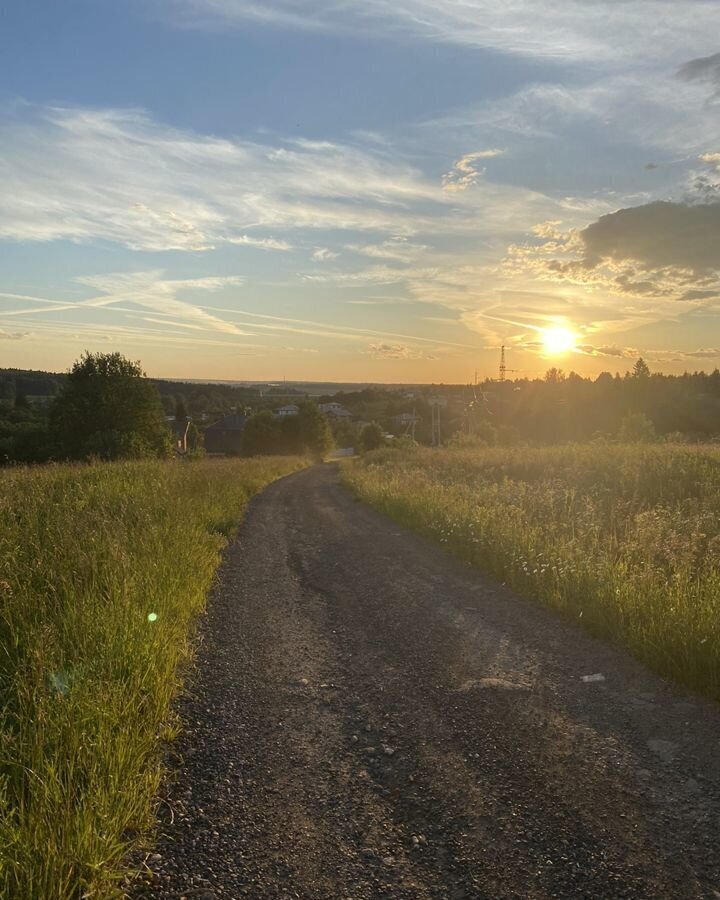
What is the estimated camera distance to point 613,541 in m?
7.81

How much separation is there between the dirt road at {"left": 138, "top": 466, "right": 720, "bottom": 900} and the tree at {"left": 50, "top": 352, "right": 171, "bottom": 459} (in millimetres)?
40571

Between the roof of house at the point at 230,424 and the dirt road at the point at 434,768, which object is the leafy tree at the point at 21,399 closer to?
the roof of house at the point at 230,424

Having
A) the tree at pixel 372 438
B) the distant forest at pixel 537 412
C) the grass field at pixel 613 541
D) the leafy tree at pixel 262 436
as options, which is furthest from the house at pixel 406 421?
the grass field at pixel 613 541

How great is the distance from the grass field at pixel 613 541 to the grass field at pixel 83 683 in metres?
3.88

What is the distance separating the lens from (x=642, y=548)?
743 cm

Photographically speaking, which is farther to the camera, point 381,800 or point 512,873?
point 381,800

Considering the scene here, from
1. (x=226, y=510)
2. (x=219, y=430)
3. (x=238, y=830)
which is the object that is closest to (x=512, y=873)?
(x=238, y=830)

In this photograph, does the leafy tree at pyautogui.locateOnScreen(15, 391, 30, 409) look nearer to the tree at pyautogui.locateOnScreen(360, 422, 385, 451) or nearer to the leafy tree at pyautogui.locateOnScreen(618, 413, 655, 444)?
the tree at pyautogui.locateOnScreen(360, 422, 385, 451)

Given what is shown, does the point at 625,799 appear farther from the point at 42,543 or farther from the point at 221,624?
the point at 42,543

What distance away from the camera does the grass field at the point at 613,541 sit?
518cm

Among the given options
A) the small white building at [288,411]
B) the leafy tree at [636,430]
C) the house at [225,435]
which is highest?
the small white building at [288,411]

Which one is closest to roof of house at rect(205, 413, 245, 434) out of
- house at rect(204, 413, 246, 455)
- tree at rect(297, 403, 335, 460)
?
house at rect(204, 413, 246, 455)

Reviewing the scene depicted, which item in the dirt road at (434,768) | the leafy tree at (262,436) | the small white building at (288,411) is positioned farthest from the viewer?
the small white building at (288,411)

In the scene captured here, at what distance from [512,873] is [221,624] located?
4.16 metres
